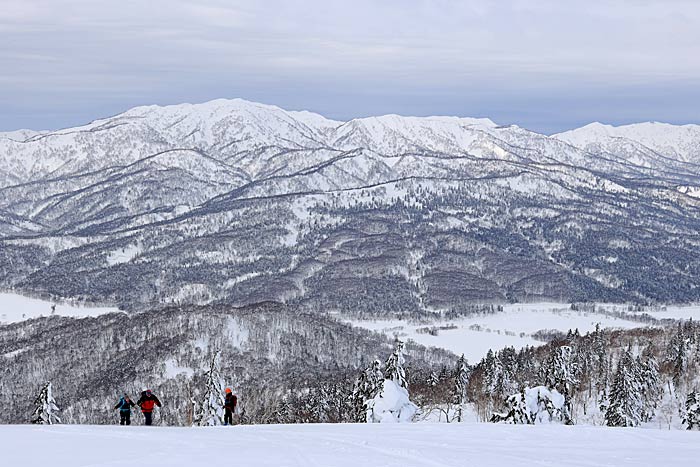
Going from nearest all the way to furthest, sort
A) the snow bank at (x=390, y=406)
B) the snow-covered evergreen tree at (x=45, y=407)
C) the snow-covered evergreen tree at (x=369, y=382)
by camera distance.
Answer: the snow bank at (x=390, y=406) < the snow-covered evergreen tree at (x=369, y=382) < the snow-covered evergreen tree at (x=45, y=407)

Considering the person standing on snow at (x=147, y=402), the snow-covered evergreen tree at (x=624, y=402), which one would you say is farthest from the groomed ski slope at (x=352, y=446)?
the snow-covered evergreen tree at (x=624, y=402)

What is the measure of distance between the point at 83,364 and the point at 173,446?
184907 mm

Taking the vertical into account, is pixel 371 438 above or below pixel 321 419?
above

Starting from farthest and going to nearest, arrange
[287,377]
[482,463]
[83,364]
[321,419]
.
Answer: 1. [83,364]
2. [287,377]
3. [321,419]
4. [482,463]

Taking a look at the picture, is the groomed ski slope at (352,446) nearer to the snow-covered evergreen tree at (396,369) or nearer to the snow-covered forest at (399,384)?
the snow-covered forest at (399,384)

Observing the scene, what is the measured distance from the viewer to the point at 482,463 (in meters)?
22.1

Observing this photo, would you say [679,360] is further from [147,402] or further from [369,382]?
[147,402]

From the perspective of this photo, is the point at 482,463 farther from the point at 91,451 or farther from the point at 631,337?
the point at 631,337

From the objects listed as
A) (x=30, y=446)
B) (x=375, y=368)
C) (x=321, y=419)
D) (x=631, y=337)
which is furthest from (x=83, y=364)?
(x=30, y=446)

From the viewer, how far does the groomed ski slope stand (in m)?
22.5

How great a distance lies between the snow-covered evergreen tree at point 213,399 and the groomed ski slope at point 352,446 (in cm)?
2253

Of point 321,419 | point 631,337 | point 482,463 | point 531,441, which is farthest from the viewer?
point 631,337

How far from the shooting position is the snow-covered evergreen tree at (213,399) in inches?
2140

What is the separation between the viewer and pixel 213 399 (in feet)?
180
